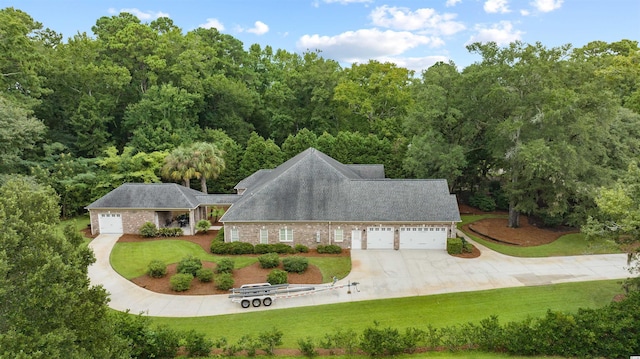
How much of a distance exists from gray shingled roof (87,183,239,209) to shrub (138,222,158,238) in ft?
4.46

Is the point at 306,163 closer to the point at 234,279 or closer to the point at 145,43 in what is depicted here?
the point at 234,279

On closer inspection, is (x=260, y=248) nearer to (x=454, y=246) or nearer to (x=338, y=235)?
(x=338, y=235)

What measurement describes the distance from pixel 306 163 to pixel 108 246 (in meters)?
14.5

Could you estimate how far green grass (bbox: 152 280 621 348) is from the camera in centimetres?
1584

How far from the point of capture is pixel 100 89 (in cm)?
4028

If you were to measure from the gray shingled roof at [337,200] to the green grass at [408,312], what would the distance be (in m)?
7.30

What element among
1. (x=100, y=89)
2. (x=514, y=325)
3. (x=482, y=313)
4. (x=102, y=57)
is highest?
(x=102, y=57)

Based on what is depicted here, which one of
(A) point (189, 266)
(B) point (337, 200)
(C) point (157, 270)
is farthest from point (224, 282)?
(B) point (337, 200)

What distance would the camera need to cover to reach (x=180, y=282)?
1961 centimetres

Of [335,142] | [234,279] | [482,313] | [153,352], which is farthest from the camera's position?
[335,142]

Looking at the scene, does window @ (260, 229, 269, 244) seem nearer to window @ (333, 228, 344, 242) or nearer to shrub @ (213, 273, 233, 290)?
window @ (333, 228, 344, 242)

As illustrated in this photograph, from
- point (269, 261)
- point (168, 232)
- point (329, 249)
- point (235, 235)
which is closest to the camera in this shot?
point (269, 261)

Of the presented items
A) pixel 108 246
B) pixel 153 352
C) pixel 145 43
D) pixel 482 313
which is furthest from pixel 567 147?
pixel 145 43

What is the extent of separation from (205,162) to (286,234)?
13101mm
